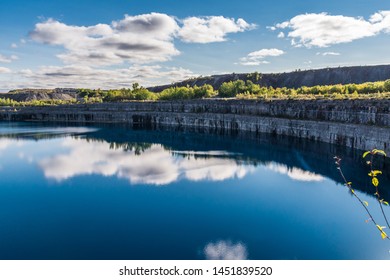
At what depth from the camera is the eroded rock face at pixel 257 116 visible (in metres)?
31.6

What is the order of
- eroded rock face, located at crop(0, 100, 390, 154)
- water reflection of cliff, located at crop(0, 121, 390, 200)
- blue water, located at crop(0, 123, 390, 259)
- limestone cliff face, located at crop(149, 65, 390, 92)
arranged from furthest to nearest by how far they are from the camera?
limestone cliff face, located at crop(149, 65, 390, 92), eroded rock face, located at crop(0, 100, 390, 154), water reflection of cliff, located at crop(0, 121, 390, 200), blue water, located at crop(0, 123, 390, 259)

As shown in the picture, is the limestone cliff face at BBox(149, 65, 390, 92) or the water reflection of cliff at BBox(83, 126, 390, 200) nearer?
the water reflection of cliff at BBox(83, 126, 390, 200)

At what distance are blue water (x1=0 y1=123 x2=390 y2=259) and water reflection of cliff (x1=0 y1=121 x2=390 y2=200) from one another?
0.15 m

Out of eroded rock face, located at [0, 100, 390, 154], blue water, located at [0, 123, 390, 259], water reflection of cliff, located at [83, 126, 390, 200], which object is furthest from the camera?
eroded rock face, located at [0, 100, 390, 154]

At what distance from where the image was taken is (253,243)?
13.0 metres

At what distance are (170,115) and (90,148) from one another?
2869 cm

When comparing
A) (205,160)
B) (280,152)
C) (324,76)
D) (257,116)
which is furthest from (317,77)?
(205,160)

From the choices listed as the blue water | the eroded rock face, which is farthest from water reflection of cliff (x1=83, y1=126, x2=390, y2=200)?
the eroded rock face

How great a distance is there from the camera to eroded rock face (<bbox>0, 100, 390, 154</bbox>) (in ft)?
104

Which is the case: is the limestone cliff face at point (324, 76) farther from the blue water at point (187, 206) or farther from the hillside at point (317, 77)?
the blue water at point (187, 206)

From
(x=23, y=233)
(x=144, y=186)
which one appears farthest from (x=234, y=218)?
(x=23, y=233)

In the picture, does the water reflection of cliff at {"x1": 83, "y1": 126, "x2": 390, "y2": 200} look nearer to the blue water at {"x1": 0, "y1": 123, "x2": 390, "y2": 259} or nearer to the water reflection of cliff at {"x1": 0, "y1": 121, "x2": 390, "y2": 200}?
the water reflection of cliff at {"x1": 0, "y1": 121, "x2": 390, "y2": 200}

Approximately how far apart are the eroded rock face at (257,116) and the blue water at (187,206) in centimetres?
276

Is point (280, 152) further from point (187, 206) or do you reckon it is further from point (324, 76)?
point (324, 76)
